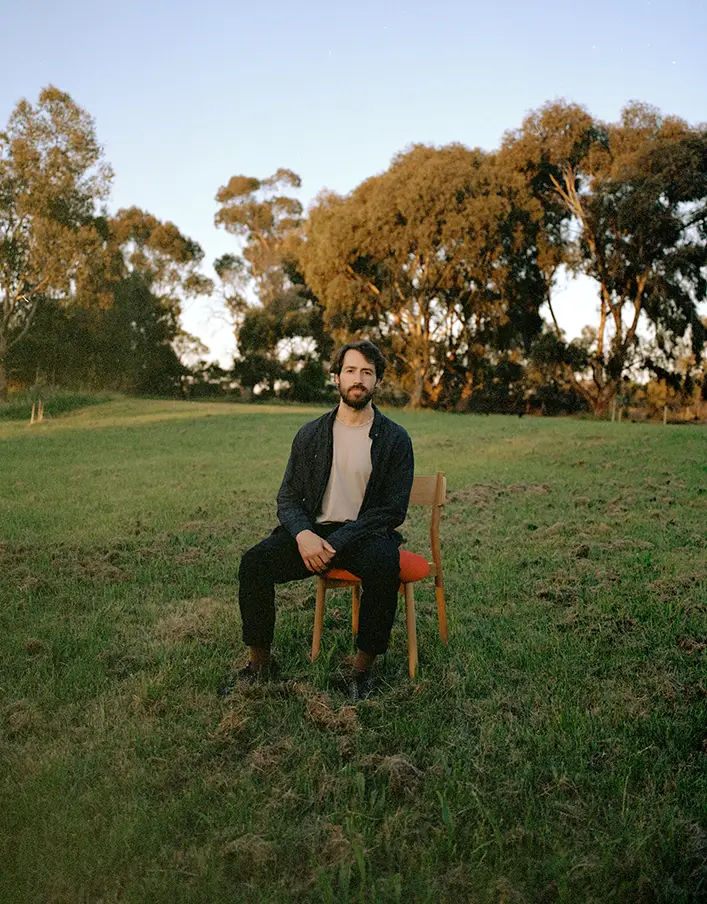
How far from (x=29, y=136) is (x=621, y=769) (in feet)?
102

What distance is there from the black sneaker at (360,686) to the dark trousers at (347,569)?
14 cm

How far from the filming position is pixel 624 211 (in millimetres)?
28984

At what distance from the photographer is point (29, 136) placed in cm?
2794

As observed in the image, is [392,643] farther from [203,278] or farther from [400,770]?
[203,278]

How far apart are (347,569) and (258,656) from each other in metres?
0.63

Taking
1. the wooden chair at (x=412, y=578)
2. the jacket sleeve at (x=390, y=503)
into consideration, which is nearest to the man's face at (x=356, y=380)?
the jacket sleeve at (x=390, y=503)

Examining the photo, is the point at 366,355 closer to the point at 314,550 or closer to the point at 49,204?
the point at 314,550

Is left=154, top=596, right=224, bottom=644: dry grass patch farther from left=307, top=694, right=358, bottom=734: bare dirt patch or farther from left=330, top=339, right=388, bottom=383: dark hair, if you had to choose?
left=330, top=339, right=388, bottom=383: dark hair

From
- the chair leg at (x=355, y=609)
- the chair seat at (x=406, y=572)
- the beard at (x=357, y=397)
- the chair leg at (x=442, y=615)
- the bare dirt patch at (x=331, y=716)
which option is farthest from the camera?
the chair leg at (x=355, y=609)

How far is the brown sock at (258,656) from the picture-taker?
381cm

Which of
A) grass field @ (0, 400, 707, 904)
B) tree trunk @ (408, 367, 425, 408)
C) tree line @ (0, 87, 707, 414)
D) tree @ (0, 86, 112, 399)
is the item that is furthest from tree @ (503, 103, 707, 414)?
grass field @ (0, 400, 707, 904)

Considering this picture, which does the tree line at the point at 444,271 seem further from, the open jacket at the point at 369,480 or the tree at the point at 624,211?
the open jacket at the point at 369,480

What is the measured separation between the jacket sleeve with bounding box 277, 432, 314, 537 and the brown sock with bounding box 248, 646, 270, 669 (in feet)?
1.96

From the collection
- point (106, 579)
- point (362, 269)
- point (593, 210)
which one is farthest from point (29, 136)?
point (106, 579)
